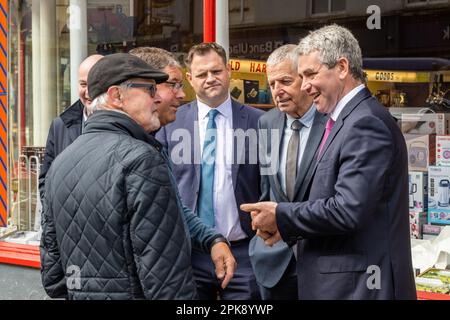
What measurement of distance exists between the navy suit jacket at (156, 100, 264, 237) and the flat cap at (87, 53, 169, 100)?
1.19 metres

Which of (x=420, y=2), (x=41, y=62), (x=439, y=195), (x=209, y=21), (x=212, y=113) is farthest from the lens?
(x=41, y=62)

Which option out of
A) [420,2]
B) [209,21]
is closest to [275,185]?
[420,2]

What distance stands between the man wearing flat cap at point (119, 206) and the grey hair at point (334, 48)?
2.40ft

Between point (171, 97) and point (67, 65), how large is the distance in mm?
2765

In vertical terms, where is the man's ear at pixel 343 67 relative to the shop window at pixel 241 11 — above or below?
Answer: below

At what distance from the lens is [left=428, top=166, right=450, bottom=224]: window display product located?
4.71 m

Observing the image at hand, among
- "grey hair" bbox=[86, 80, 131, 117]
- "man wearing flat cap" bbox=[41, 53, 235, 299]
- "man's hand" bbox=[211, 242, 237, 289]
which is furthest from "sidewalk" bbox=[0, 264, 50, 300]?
"grey hair" bbox=[86, 80, 131, 117]

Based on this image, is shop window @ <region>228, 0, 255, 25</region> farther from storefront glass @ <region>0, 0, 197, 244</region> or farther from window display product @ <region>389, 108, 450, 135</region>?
window display product @ <region>389, 108, 450, 135</region>

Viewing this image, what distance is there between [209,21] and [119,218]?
117 inches

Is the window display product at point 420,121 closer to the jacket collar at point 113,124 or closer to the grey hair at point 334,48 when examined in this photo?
the grey hair at point 334,48

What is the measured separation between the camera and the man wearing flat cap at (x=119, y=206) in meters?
2.51

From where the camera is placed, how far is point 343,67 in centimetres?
302

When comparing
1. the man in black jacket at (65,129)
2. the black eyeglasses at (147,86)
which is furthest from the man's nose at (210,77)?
the black eyeglasses at (147,86)

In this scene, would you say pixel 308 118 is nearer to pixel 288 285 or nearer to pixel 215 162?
pixel 215 162
